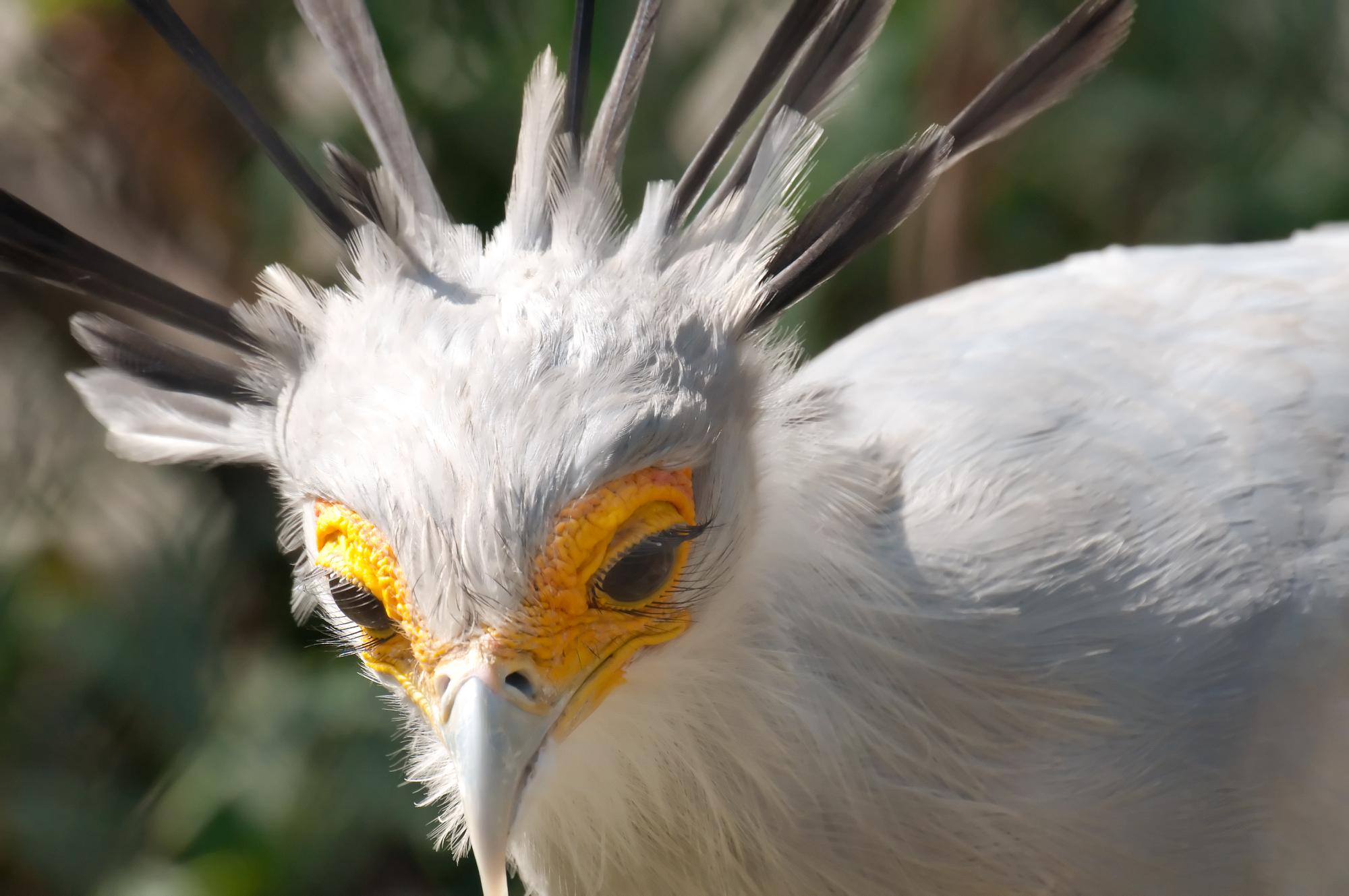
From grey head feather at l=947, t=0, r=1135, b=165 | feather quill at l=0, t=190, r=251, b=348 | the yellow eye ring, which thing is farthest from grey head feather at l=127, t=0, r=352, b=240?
grey head feather at l=947, t=0, r=1135, b=165

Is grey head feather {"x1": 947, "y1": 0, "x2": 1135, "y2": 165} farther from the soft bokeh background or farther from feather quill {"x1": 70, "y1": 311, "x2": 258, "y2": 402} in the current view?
the soft bokeh background

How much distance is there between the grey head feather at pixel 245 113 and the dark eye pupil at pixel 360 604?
40 centimetres

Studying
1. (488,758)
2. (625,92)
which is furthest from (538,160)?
(488,758)

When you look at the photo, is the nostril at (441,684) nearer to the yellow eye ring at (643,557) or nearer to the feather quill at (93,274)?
the yellow eye ring at (643,557)

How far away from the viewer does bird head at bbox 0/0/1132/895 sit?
1.12 m

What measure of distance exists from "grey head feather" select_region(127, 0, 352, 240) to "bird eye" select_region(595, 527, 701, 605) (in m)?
0.49

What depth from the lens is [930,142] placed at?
130 cm

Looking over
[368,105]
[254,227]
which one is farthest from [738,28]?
[368,105]

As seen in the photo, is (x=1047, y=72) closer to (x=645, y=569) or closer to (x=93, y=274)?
(x=645, y=569)

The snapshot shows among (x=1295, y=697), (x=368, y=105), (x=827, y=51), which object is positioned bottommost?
(x=1295, y=697)

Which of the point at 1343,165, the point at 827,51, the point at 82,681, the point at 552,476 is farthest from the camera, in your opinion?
the point at 1343,165

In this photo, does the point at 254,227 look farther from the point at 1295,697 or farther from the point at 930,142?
the point at 1295,697

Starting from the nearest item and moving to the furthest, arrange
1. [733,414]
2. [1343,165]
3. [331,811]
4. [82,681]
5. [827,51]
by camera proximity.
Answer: [733,414] < [827,51] < [331,811] < [82,681] < [1343,165]

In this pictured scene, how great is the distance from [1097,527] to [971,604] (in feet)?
0.55
